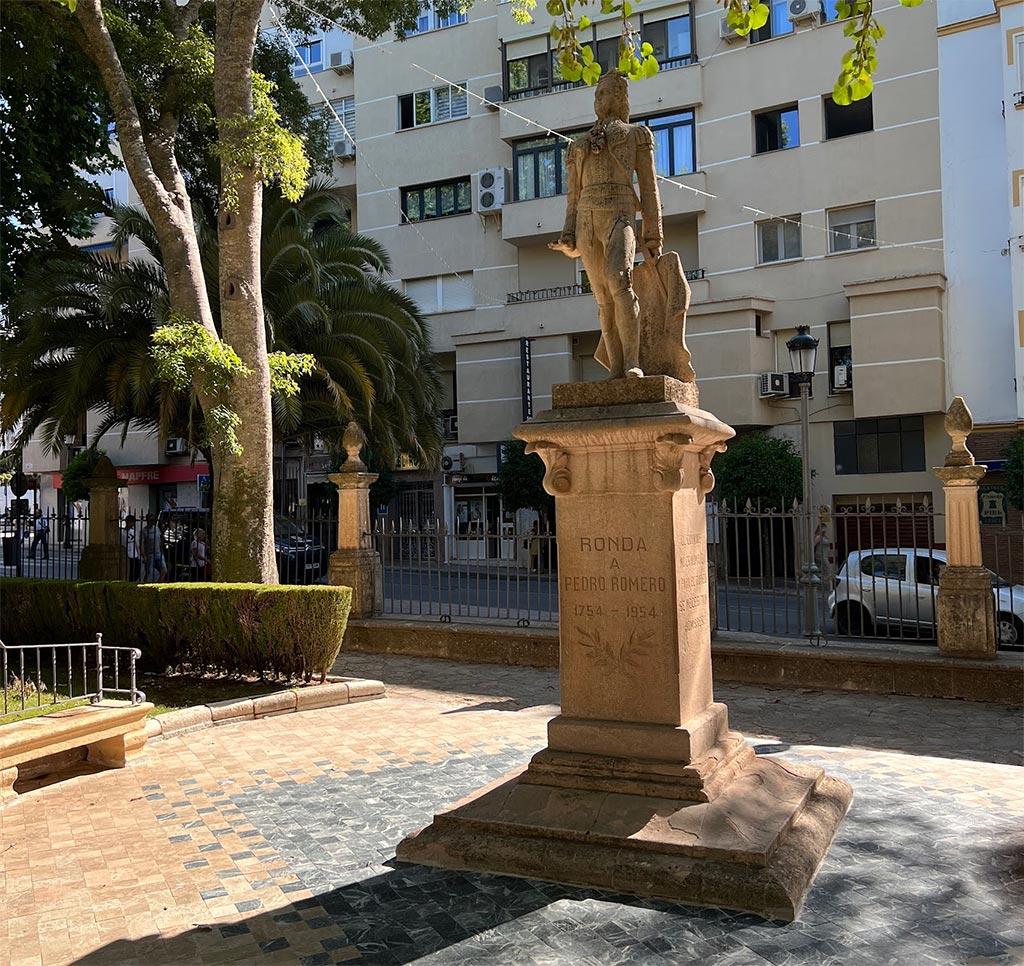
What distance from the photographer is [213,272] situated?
16.3 m

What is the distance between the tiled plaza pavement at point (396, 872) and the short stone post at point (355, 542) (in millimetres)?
5266

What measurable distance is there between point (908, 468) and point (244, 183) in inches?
741

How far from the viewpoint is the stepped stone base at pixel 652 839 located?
4.34 meters

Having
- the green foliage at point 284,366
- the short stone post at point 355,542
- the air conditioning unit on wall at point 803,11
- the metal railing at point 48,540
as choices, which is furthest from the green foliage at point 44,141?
the air conditioning unit on wall at point 803,11

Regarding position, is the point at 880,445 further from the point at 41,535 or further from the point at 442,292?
the point at 41,535

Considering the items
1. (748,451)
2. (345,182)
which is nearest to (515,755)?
(748,451)

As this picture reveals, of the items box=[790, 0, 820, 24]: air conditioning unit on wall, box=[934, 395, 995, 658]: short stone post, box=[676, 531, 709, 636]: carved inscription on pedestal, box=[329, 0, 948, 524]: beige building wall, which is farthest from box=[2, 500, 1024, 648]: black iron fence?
box=[790, 0, 820, 24]: air conditioning unit on wall

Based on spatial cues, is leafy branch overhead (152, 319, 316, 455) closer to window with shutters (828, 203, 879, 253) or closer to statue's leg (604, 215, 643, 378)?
statue's leg (604, 215, 643, 378)

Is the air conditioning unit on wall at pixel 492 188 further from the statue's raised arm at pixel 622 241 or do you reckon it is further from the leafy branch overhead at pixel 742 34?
the statue's raised arm at pixel 622 241

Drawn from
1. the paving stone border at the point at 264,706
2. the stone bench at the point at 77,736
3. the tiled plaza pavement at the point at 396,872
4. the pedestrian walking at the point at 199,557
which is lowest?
the tiled plaza pavement at the point at 396,872

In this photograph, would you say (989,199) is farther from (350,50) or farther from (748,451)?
(350,50)

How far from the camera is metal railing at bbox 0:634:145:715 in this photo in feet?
24.0

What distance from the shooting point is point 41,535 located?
53.5 feet

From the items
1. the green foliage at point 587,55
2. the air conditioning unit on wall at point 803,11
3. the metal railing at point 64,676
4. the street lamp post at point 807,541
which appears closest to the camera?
the green foliage at point 587,55
